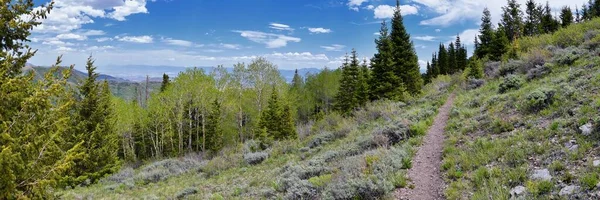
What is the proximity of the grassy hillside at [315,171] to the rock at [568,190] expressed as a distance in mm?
3232

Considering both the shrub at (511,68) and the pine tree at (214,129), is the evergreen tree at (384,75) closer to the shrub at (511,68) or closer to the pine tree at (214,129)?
the shrub at (511,68)

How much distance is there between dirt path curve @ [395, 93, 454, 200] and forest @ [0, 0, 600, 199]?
280 inches

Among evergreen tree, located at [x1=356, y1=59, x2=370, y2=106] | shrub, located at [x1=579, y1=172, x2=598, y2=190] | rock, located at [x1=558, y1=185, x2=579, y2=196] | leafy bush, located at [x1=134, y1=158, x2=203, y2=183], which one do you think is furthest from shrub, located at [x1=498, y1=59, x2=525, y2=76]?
leafy bush, located at [x1=134, y1=158, x2=203, y2=183]

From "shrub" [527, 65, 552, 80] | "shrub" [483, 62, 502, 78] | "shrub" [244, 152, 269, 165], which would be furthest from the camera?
"shrub" [483, 62, 502, 78]

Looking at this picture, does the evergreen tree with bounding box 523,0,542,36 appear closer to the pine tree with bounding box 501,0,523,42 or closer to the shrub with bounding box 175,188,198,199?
the pine tree with bounding box 501,0,523,42

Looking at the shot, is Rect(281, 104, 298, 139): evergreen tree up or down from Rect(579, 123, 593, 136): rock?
down

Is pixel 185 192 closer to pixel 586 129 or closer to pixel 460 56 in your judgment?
pixel 586 129

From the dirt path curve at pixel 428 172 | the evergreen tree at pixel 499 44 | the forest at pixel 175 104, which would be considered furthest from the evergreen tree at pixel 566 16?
the dirt path curve at pixel 428 172

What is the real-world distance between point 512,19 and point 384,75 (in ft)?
112

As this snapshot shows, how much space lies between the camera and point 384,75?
30.5 metres

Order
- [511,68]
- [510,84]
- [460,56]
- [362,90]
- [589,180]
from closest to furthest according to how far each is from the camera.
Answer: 1. [589,180]
2. [510,84]
3. [511,68]
4. [362,90]
5. [460,56]

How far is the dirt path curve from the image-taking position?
25.9ft

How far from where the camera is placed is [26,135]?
18.2ft

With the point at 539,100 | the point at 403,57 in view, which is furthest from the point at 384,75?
the point at 539,100
